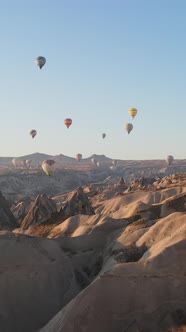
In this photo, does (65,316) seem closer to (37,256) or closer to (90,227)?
(37,256)

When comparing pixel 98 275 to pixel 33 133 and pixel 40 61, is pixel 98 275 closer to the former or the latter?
pixel 40 61

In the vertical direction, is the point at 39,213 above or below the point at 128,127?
below

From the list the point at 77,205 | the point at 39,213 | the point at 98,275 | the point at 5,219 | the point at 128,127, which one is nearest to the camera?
the point at 98,275

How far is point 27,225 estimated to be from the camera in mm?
39406

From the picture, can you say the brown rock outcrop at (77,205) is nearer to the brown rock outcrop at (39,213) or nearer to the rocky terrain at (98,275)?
the brown rock outcrop at (39,213)

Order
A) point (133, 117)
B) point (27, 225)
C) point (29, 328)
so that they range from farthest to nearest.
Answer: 1. point (133, 117)
2. point (27, 225)
3. point (29, 328)

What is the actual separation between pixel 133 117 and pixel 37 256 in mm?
74247

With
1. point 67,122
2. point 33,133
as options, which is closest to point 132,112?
point 67,122

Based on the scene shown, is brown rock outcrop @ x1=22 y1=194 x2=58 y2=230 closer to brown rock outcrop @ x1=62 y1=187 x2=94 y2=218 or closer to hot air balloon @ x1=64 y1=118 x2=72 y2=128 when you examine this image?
brown rock outcrop @ x1=62 y1=187 x2=94 y2=218

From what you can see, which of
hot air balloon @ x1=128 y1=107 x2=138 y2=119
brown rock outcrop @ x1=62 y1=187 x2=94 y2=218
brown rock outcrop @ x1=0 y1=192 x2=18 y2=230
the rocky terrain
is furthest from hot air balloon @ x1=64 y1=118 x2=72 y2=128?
the rocky terrain

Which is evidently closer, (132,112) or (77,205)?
(77,205)

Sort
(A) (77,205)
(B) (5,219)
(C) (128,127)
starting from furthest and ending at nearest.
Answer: (C) (128,127), (B) (5,219), (A) (77,205)

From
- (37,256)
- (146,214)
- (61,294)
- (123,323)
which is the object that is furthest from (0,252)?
(146,214)

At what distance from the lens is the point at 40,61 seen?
265ft
